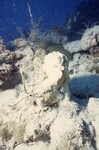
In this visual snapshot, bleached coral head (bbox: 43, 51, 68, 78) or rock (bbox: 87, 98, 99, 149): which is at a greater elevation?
bleached coral head (bbox: 43, 51, 68, 78)

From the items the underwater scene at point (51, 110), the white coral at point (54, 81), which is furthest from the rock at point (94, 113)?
the white coral at point (54, 81)

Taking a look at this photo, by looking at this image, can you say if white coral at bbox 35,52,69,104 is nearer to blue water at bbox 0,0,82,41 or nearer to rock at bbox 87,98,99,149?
rock at bbox 87,98,99,149

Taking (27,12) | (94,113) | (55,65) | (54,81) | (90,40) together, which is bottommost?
(94,113)

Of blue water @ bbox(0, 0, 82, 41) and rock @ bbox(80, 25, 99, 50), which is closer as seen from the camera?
rock @ bbox(80, 25, 99, 50)

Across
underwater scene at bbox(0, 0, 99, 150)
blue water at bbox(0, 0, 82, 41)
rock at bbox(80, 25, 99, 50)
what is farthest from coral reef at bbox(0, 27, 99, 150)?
blue water at bbox(0, 0, 82, 41)

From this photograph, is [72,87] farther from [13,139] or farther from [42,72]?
[13,139]

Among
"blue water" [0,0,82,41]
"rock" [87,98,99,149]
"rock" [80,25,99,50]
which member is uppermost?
"blue water" [0,0,82,41]

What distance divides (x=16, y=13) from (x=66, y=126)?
1674 cm

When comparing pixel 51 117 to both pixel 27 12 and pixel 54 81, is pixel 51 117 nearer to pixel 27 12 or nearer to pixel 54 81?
pixel 54 81

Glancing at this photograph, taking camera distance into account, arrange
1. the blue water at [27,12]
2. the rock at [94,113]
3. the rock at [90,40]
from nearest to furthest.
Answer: the rock at [94,113], the rock at [90,40], the blue water at [27,12]

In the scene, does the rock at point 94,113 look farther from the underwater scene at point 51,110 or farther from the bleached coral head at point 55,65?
the bleached coral head at point 55,65

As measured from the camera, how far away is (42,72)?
157 inches


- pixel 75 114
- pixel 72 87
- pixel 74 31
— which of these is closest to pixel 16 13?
pixel 74 31

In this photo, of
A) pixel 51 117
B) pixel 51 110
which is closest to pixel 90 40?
pixel 51 110
